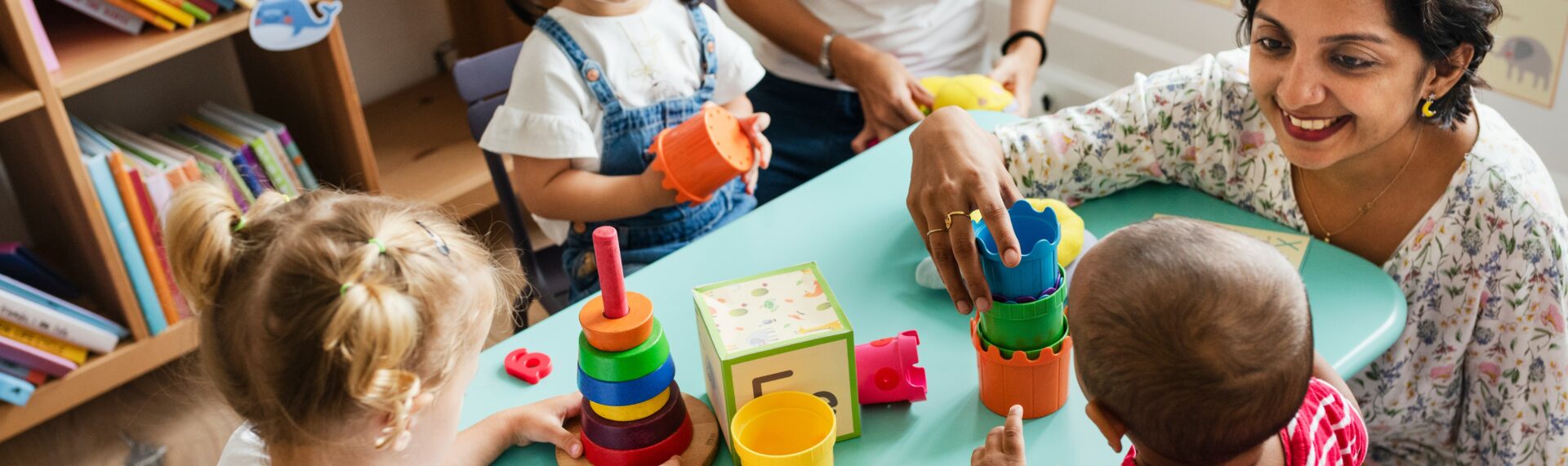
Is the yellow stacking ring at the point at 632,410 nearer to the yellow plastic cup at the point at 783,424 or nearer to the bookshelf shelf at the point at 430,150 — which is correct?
the yellow plastic cup at the point at 783,424

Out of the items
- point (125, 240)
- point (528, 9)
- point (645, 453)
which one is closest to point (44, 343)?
point (125, 240)

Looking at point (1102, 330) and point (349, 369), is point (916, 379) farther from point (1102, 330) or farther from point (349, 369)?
point (349, 369)

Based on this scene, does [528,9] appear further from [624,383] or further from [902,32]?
[624,383]

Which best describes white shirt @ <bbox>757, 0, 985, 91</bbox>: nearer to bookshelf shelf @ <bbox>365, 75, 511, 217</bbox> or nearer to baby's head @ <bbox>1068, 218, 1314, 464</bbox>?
bookshelf shelf @ <bbox>365, 75, 511, 217</bbox>

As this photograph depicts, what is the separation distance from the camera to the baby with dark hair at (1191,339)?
880 mm

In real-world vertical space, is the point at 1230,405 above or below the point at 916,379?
above

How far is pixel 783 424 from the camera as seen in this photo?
1.06m

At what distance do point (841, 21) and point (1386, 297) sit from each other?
1105 mm

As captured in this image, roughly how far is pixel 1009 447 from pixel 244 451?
67 centimetres

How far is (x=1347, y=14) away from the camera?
1211 millimetres

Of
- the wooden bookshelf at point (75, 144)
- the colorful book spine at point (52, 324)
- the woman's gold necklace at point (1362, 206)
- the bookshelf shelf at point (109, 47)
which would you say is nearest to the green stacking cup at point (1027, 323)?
the woman's gold necklace at point (1362, 206)

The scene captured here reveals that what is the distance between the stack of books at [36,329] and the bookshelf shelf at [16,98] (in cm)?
30

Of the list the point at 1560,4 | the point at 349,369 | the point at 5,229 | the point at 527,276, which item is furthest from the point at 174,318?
the point at 1560,4

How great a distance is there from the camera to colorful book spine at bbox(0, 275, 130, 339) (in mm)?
1979
